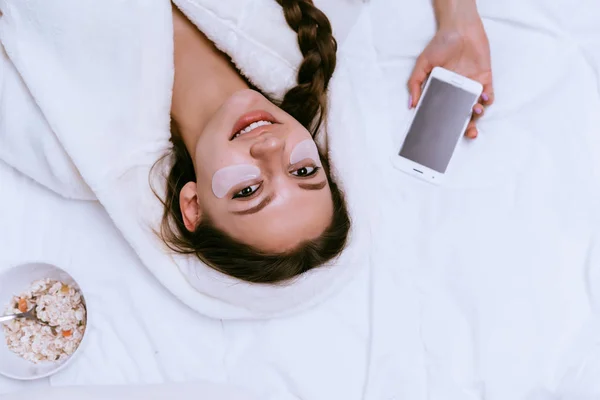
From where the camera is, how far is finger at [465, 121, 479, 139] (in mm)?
972

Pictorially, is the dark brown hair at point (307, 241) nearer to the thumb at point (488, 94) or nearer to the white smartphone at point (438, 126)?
the white smartphone at point (438, 126)

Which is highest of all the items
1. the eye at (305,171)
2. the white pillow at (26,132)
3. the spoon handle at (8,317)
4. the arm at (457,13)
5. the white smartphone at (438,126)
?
the arm at (457,13)

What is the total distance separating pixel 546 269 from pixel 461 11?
531mm

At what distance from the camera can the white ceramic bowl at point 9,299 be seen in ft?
2.73

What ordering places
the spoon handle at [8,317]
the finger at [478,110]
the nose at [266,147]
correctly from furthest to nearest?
1. the finger at [478,110]
2. the spoon handle at [8,317]
3. the nose at [266,147]

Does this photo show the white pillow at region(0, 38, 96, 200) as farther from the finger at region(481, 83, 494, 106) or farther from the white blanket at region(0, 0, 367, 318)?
A: the finger at region(481, 83, 494, 106)

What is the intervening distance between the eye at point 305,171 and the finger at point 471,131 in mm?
360

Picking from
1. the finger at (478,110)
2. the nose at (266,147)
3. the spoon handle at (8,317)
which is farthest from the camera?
the finger at (478,110)

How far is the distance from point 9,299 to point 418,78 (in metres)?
0.86

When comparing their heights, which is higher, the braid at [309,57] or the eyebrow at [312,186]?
the braid at [309,57]

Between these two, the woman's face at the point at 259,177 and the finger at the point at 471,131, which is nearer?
the woman's face at the point at 259,177

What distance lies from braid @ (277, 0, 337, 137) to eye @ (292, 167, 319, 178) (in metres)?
0.16

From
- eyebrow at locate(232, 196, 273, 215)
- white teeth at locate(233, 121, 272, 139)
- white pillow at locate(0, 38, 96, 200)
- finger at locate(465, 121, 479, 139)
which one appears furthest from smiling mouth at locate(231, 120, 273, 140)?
finger at locate(465, 121, 479, 139)

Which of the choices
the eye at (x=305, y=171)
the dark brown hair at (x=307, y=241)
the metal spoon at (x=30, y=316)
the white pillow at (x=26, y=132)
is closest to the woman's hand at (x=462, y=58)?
the dark brown hair at (x=307, y=241)
